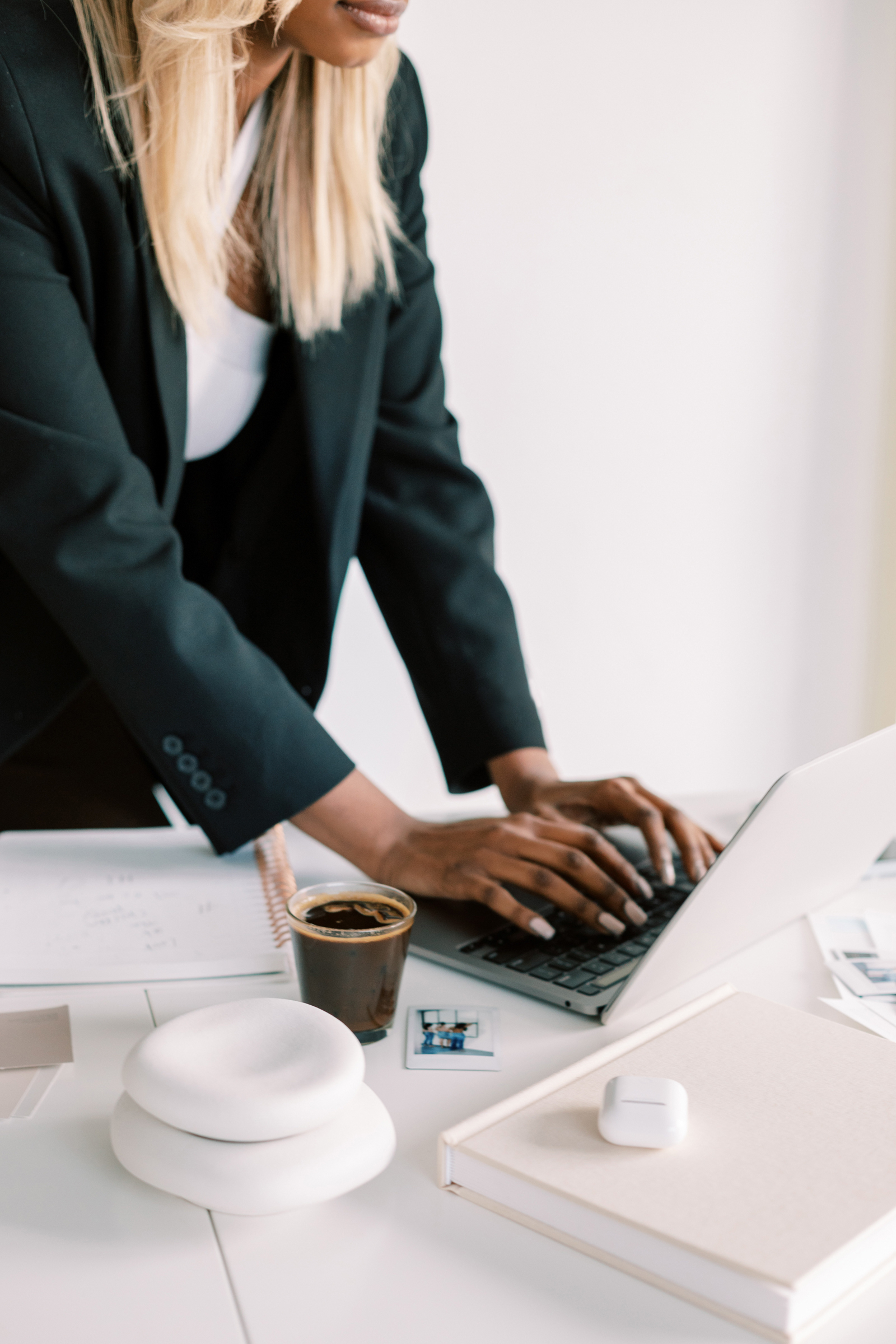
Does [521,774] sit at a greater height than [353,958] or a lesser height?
lesser

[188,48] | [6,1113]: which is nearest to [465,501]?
[188,48]

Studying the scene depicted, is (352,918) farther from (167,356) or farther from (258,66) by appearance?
(258,66)

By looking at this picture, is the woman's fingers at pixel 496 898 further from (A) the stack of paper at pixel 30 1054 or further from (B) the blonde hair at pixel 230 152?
(B) the blonde hair at pixel 230 152

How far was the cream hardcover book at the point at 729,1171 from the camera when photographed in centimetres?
50

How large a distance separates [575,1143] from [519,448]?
Answer: 2080 mm

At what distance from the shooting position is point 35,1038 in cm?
76

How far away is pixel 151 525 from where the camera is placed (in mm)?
1077

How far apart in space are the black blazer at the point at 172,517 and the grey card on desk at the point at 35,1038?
30 centimetres

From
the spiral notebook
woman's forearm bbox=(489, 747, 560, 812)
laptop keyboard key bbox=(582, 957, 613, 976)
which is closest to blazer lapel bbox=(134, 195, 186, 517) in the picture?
the spiral notebook

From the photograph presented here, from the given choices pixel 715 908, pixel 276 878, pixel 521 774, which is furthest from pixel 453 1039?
pixel 521 774

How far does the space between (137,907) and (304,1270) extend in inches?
19.5

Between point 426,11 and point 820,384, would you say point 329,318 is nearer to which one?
point 426,11

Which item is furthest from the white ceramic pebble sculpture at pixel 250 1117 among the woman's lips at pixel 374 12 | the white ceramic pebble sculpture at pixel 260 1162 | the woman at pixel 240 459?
the woman's lips at pixel 374 12

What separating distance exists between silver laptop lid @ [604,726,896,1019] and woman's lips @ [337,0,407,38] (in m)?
0.82
